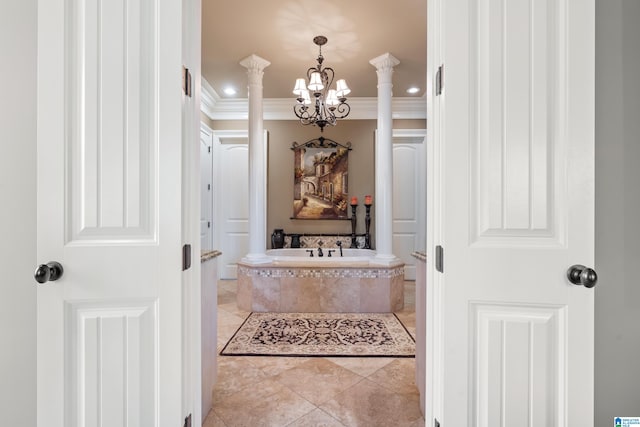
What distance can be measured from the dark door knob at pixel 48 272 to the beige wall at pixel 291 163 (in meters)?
A: 4.16

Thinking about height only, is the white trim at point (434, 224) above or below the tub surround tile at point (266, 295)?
above

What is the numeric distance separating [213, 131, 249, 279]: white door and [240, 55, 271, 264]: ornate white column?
1543mm

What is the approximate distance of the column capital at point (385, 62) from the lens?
11.5ft

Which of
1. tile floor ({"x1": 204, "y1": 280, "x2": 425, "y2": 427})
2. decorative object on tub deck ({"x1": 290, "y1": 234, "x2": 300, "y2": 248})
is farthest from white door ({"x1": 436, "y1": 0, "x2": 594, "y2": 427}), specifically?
decorative object on tub deck ({"x1": 290, "y1": 234, "x2": 300, "y2": 248})

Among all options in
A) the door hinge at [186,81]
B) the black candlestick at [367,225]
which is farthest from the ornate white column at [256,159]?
the door hinge at [186,81]

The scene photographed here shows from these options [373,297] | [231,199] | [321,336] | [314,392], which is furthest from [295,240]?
[314,392]

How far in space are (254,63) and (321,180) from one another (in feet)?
6.78

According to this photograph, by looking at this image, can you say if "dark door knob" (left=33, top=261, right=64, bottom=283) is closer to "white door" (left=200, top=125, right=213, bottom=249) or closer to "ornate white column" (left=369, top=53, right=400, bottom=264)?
"ornate white column" (left=369, top=53, right=400, bottom=264)

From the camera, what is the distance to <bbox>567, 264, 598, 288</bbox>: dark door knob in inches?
35.9

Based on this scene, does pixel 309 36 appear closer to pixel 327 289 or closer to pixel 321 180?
pixel 321 180

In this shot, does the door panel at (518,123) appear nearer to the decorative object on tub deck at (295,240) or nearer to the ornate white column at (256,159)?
the ornate white column at (256,159)

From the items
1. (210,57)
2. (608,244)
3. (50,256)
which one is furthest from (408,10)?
(50,256)

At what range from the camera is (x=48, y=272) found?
0.94 m

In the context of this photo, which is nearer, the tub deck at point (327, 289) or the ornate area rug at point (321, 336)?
the ornate area rug at point (321, 336)
